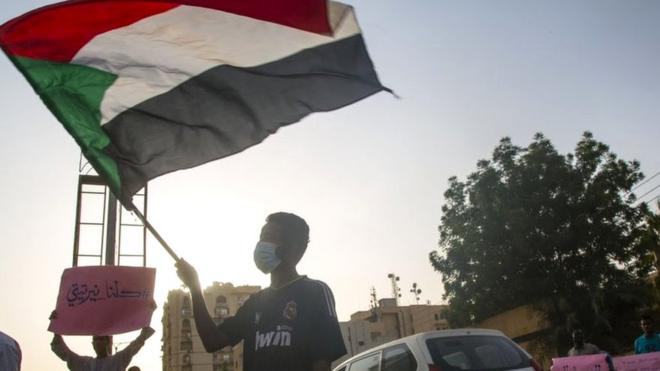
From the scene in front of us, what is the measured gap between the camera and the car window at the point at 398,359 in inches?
264

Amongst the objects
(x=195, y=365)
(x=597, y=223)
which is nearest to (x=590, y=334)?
(x=597, y=223)

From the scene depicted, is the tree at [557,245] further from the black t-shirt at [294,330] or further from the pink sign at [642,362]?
the black t-shirt at [294,330]

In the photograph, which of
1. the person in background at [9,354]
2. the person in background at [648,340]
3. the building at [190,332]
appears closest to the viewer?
the person in background at [9,354]

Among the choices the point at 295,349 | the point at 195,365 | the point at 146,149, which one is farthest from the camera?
the point at 195,365

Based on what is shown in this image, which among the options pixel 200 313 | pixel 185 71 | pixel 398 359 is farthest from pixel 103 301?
pixel 398 359

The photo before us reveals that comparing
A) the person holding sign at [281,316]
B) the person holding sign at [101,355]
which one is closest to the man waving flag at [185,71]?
the person holding sign at [281,316]

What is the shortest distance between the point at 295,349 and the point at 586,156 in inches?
989

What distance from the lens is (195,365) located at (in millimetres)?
90188

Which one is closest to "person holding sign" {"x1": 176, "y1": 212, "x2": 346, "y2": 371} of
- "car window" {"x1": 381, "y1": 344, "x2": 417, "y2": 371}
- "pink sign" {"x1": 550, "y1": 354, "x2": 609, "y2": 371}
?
"car window" {"x1": 381, "y1": 344, "x2": 417, "y2": 371}

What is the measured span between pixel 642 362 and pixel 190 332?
308ft

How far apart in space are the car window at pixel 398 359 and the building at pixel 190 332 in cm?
8255

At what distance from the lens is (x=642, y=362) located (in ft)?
26.8

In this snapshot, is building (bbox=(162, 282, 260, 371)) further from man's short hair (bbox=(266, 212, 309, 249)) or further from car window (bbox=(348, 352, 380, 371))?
man's short hair (bbox=(266, 212, 309, 249))

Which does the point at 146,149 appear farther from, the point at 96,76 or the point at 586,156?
the point at 586,156
